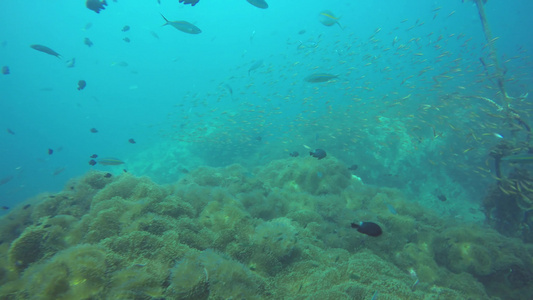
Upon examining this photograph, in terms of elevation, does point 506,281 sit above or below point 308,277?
below

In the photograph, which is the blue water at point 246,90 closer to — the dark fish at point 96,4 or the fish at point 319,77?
the fish at point 319,77

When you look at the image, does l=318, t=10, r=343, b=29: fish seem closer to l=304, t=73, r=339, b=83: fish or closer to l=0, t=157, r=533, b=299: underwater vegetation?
l=304, t=73, r=339, b=83: fish

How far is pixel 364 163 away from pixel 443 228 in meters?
7.50

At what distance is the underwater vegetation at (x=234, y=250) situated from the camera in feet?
7.61

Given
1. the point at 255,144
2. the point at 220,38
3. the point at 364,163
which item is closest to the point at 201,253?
the point at 364,163

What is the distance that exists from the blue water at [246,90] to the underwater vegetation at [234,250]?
593 centimetres

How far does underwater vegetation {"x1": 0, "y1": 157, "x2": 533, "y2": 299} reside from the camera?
232 cm

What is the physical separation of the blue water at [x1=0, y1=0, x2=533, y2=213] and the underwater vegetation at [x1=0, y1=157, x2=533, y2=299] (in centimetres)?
593

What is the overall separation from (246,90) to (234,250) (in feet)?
275

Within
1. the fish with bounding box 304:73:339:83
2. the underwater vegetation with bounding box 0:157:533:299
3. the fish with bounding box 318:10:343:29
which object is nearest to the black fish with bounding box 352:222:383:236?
the underwater vegetation with bounding box 0:157:533:299

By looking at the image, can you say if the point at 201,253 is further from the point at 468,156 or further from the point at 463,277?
the point at 468,156

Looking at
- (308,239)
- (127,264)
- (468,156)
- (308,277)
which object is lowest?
(468,156)

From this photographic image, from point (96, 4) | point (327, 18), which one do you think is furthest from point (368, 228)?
point (96, 4)

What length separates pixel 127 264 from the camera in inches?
99.4
